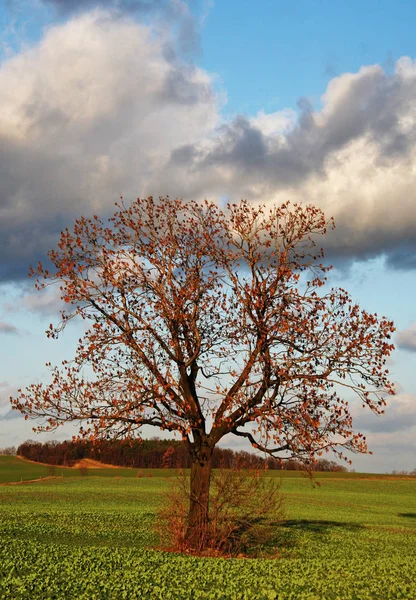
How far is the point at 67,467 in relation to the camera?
135125 millimetres

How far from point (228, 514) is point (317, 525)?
14.4 metres

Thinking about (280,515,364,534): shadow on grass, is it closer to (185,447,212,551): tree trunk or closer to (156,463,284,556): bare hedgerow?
(156,463,284,556): bare hedgerow

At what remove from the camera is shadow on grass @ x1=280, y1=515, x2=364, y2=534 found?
1368 inches

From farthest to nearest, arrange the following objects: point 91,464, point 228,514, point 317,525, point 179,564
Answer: point 91,464, point 317,525, point 228,514, point 179,564

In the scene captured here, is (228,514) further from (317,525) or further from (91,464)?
(91,464)

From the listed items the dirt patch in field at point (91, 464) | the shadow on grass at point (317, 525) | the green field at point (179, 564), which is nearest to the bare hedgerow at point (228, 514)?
the green field at point (179, 564)

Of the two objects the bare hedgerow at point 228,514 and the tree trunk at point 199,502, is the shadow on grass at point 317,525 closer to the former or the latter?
the bare hedgerow at point 228,514

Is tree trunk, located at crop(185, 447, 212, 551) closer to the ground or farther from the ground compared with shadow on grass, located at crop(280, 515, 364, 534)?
farther from the ground

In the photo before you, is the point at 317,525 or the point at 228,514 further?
the point at 317,525

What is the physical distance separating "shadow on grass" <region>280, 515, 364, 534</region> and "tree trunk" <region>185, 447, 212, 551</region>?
1123cm

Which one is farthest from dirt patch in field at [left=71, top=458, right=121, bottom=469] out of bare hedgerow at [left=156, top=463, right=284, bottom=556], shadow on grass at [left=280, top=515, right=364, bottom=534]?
bare hedgerow at [left=156, top=463, right=284, bottom=556]

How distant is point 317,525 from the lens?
37.1m

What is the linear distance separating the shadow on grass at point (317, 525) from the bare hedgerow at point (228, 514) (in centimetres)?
972

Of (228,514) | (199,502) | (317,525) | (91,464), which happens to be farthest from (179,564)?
(91,464)
